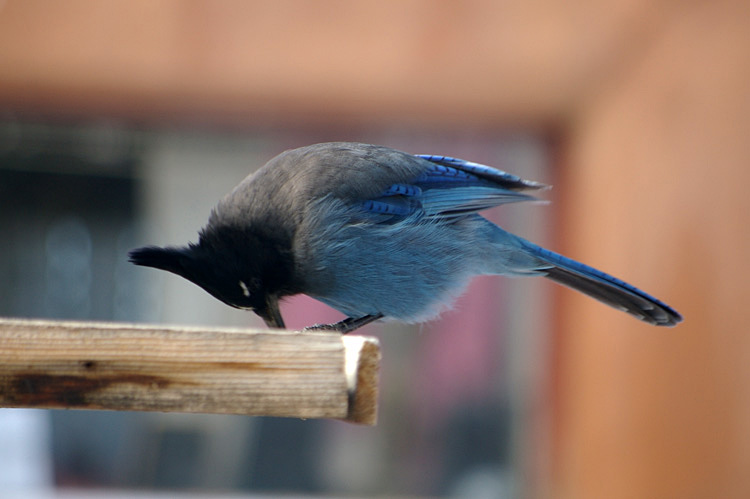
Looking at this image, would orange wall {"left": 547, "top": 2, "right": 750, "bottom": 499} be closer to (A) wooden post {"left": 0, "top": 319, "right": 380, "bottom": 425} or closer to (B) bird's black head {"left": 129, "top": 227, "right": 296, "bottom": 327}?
(B) bird's black head {"left": 129, "top": 227, "right": 296, "bottom": 327}

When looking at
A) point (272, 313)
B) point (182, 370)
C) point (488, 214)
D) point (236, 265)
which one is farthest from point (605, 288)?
point (488, 214)

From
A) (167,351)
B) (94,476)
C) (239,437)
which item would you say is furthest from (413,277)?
(94,476)

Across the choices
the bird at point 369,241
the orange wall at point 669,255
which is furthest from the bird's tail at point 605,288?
the orange wall at point 669,255

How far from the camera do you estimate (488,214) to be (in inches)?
182

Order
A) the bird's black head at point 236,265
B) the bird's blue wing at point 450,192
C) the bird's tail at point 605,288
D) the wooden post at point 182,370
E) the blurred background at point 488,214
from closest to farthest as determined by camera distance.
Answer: the wooden post at point 182,370, the bird's black head at point 236,265, the bird's tail at point 605,288, the bird's blue wing at point 450,192, the blurred background at point 488,214

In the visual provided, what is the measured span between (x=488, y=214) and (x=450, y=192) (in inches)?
84.2

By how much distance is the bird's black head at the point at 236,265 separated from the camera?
1932mm

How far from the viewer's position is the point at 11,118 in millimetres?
4699

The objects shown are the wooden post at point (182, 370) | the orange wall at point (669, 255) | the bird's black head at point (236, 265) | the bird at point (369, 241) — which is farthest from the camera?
the orange wall at point (669, 255)

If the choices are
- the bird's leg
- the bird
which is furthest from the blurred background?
the bird's leg

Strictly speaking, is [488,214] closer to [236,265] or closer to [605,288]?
[605,288]

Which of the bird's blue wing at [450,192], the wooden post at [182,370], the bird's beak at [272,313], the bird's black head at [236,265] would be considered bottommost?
the wooden post at [182,370]

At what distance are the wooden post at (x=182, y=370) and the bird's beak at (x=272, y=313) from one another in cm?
70

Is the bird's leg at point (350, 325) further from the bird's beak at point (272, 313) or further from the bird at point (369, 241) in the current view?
the bird's beak at point (272, 313)
